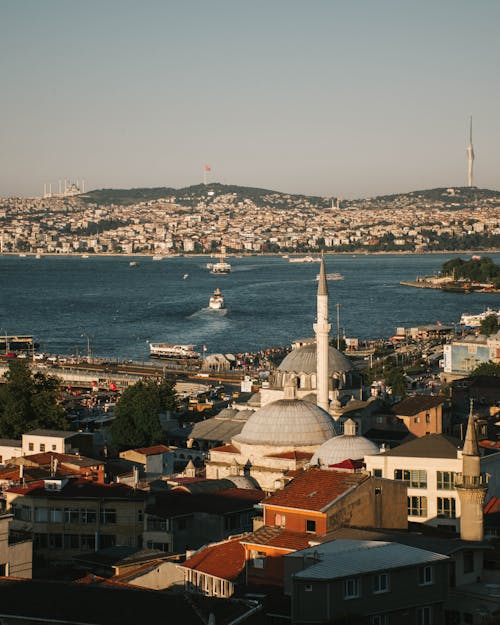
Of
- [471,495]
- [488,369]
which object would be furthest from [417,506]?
[488,369]

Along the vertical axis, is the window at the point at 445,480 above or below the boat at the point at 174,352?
above

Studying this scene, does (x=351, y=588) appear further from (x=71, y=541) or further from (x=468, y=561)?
(x=71, y=541)

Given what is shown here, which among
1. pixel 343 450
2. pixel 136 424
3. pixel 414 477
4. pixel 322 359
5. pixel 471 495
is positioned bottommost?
pixel 136 424

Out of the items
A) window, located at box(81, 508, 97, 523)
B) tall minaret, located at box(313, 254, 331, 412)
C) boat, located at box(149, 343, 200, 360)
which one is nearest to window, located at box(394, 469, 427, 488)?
window, located at box(81, 508, 97, 523)

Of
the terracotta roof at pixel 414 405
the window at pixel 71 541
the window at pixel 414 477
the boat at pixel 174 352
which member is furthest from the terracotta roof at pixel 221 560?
the boat at pixel 174 352

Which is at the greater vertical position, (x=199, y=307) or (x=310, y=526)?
(x=310, y=526)

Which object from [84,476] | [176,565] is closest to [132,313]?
[84,476]

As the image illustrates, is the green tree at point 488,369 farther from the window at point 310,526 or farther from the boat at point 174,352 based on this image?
the window at point 310,526
